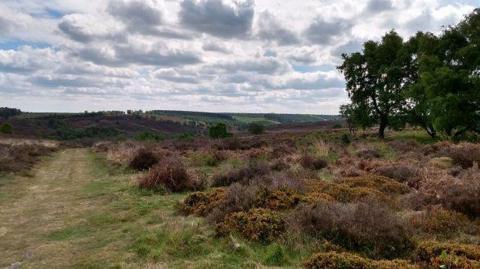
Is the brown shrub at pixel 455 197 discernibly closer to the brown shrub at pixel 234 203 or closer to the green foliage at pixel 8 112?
the brown shrub at pixel 234 203

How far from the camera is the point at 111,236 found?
8969mm

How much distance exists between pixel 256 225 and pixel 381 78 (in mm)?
40464

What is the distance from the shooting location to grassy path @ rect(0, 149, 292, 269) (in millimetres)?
7082

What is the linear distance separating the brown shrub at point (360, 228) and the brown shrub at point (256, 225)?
31cm

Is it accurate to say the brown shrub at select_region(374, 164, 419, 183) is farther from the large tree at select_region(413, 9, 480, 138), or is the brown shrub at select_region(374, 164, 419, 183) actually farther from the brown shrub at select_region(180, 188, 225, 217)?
the large tree at select_region(413, 9, 480, 138)

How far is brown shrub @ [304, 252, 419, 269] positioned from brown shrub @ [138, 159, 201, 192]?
28.1 feet

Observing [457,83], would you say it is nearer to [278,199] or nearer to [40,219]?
[278,199]

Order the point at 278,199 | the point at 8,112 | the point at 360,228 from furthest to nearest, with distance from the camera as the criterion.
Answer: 1. the point at 8,112
2. the point at 278,199
3. the point at 360,228

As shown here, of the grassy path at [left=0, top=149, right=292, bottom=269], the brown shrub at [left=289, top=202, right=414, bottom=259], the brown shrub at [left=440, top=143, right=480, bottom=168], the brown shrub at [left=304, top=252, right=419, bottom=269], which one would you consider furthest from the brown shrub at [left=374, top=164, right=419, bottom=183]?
the brown shrub at [left=304, top=252, right=419, bottom=269]

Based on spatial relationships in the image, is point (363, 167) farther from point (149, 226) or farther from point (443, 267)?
point (443, 267)

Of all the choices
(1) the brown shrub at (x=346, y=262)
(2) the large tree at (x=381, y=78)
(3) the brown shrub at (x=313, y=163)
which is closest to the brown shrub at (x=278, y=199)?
(1) the brown shrub at (x=346, y=262)

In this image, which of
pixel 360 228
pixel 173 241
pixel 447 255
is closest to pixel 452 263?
pixel 447 255

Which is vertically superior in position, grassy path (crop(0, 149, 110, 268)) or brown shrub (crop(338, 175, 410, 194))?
brown shrub (crop(338, 175, 410, 194))

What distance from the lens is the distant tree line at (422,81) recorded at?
103 feet
